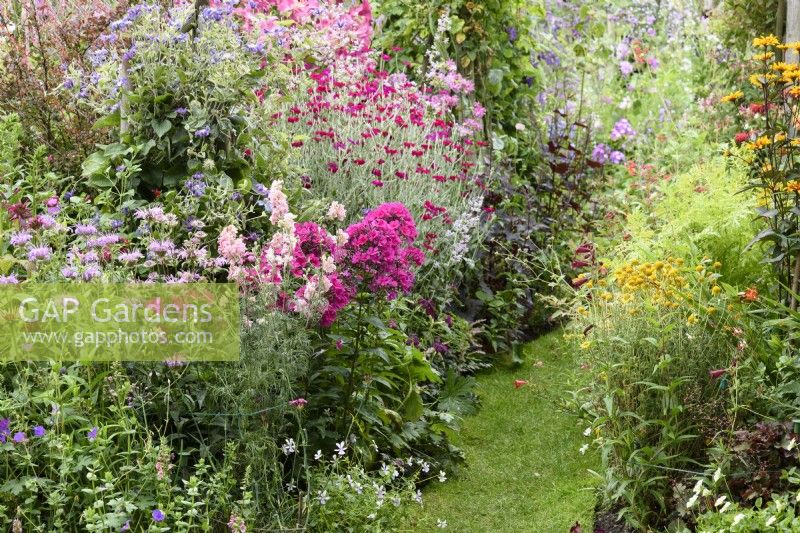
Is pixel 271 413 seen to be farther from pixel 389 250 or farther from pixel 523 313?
pixel 523 313

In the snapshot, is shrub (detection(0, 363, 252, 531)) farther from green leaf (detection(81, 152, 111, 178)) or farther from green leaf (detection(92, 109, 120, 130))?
green leaf (detection(92, 109, 120, 130))

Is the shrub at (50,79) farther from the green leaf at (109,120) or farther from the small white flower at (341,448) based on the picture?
the small white flower at (341,448)

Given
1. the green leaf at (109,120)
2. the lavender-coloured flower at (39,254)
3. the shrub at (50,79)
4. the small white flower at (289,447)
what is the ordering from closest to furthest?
the lavender-coloured flower at (39,254), the small white flower at (289,447), the green leaf at (109,120), the shrub at (50,79)

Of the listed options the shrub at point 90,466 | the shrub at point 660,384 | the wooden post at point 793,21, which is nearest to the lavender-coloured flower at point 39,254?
the shrub at point 90,466

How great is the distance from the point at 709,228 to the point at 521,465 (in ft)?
4.42

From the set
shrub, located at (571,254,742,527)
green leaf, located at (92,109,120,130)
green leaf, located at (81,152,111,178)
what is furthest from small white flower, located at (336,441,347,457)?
green leaf, located at (92,109,120,130)

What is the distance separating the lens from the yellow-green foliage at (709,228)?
4.48m

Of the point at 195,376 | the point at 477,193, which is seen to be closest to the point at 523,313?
the point at 477,193

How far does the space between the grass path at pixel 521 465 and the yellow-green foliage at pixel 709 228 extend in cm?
72

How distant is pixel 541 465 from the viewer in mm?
4602

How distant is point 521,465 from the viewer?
4.62 meters

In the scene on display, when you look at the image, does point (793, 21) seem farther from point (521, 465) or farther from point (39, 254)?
point (39, 254)

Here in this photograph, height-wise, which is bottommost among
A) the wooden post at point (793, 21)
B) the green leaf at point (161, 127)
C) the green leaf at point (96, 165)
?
the green leaf at point (96, 165)

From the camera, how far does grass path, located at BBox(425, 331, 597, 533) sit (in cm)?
415
